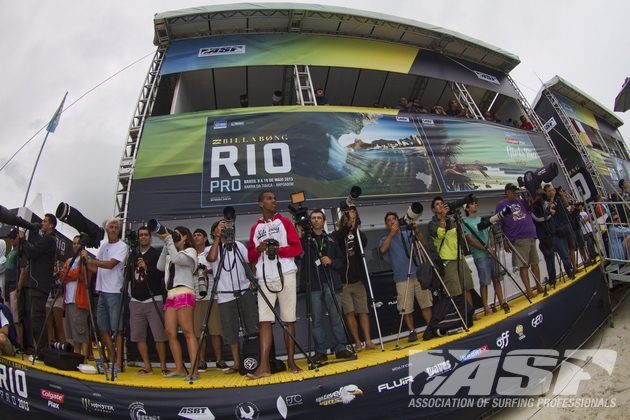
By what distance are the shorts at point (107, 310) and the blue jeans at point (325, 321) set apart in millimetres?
2161

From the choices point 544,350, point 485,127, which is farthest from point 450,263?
point 485,127

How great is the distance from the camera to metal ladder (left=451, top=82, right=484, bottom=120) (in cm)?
912

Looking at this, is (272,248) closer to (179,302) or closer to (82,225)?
(179,302)

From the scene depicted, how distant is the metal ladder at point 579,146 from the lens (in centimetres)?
1090

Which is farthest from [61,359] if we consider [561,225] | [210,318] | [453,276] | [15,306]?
[561,225]

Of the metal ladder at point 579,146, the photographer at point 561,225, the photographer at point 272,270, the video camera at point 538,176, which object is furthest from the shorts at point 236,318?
the metal ladder at point 579,146

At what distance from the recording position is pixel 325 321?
3.60m

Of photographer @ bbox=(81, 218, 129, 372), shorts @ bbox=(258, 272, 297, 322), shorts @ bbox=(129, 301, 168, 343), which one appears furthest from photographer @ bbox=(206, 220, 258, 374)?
photographer @ bbox=(81, 218, 129, 372)

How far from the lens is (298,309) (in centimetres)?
477

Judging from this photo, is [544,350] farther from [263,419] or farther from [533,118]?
[533,118]

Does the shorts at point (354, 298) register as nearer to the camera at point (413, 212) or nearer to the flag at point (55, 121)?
the camera at point (413, 212)

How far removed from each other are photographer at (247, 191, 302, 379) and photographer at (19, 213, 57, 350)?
274 cm

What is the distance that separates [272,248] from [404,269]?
1919 mm

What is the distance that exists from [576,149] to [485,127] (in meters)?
5.23
